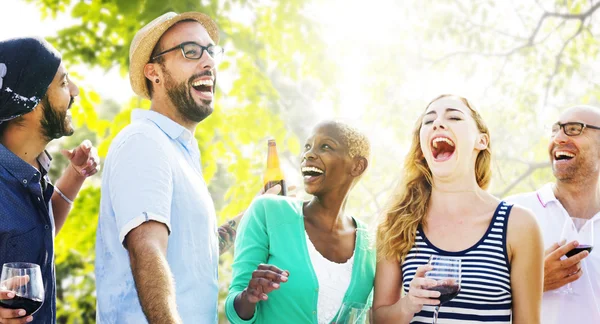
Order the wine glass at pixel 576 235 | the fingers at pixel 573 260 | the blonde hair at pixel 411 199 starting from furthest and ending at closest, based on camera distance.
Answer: the wine glass at pixel 576 235, the fingers at pixel 573 260, the blonde hair at pixel 411 199

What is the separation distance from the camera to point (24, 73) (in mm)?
3191

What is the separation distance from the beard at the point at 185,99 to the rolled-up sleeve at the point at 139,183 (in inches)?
17.8

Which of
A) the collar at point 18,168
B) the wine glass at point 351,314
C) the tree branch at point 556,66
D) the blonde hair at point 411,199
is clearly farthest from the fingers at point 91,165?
the tree branch at point 556,66

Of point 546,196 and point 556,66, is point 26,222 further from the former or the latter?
point 556,66

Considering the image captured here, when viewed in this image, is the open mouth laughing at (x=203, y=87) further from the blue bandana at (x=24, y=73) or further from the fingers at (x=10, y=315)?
the fingers at (x=10, y=315)

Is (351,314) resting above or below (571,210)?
below

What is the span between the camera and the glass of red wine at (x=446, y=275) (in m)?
2.94

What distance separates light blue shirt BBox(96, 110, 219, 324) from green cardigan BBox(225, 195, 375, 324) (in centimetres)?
41

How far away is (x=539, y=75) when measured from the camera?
1192 cm

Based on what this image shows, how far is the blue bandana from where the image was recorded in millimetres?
3127

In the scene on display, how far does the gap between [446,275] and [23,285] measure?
1.66 metres

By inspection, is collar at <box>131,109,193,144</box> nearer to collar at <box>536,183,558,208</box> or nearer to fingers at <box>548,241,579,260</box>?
fingers at <box>548,241,579,260</box>

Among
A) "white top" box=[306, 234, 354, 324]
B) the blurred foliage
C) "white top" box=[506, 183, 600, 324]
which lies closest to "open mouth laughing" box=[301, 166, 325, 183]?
"white top" box=[306, 234, 354, 324]

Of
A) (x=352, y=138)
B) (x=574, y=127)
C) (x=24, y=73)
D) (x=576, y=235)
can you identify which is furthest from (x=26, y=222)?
(x=574, y=127)
